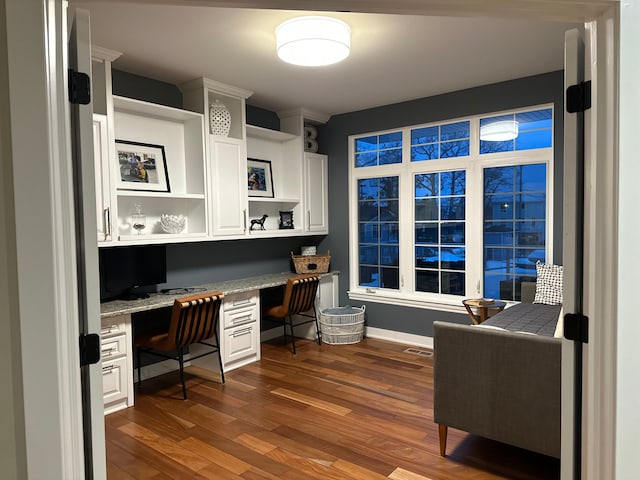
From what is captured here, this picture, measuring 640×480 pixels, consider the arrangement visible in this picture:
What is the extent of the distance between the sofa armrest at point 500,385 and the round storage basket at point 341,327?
2421 millimetres

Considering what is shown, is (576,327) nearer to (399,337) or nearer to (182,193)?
A: (182,193)

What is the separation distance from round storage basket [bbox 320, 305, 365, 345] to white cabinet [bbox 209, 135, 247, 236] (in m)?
1.47

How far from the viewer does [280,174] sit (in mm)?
5430

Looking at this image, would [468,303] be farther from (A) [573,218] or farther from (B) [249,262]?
(A) [573,218]

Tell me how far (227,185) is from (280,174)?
3.98ft

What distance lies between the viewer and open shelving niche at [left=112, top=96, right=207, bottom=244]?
3777 millimetres

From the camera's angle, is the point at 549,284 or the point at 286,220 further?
the point at 286,220

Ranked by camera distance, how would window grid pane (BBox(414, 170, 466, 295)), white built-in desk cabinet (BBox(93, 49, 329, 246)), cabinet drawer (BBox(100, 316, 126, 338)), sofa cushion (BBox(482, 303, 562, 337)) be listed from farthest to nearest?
window grid pane (BBox(414, 170, 466, 295)) < white built-in desk cabinet (BBox(93, 49, 329, 246)) < cabinet drawer (BBox(100, 316, 126, 338)) < sofa cushion (BBox(482, 303, 562, 337))

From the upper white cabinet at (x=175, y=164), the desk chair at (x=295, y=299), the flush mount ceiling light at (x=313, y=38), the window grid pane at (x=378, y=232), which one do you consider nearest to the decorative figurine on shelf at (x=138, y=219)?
the upper white cabinet at (x=175, y=164)

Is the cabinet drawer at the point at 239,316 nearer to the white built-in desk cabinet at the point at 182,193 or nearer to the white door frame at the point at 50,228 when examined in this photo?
the white built-in desk cabinet at the point at 182,193

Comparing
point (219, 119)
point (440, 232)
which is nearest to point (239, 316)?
point (219, 119)

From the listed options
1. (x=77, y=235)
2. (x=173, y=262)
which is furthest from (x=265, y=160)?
(x=77, y=235)

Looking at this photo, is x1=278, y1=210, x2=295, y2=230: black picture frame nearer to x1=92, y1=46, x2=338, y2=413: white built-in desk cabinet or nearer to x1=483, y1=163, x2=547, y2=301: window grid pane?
x1=92, y1=46, x2=338, y2=413: white built-in desk cabinet

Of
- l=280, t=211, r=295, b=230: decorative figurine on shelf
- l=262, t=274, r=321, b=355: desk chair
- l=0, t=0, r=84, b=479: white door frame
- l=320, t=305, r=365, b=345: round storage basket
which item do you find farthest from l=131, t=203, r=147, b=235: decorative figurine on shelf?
l=0, t=0, r=84, b=479: white door frame
